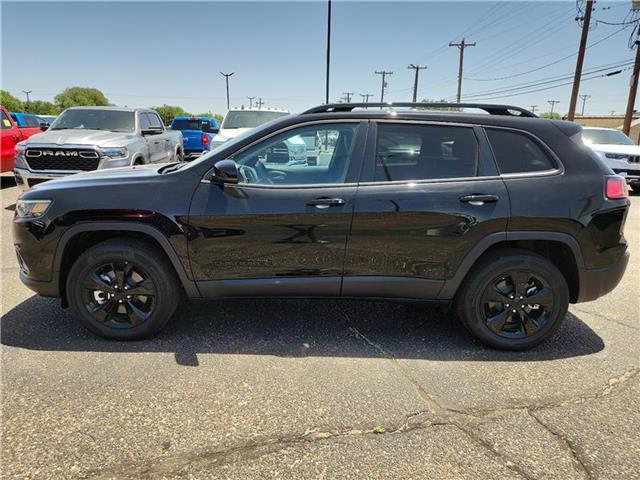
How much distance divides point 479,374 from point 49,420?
8.77 feet

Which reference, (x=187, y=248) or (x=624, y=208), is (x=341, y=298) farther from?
(x=624, y=208)

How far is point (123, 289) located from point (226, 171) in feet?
3.92

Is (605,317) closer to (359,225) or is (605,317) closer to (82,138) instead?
(359,225)

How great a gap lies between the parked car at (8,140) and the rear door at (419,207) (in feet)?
32.0

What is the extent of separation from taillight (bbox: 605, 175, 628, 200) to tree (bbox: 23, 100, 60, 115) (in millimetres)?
93688

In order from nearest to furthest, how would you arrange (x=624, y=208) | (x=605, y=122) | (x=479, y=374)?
(x=479, y=374)
(x=624, y=208)
(x=605, y=122)

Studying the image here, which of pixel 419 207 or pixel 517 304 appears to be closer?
pixel 419 207

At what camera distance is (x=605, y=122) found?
6494 centimetres

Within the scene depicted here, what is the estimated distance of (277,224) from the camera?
125 inches

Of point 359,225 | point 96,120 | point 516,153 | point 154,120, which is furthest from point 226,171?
point 154,120

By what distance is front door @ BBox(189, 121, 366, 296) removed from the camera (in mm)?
3170

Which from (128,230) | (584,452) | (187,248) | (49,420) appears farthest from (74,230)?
(584,452)

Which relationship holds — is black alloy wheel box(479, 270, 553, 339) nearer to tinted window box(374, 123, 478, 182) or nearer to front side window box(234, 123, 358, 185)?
tinted window box(374, 123, 478, 182)

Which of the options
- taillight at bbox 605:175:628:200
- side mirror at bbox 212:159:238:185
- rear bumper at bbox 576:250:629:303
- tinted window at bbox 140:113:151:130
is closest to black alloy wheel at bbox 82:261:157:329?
side mirror at bbox 212:159:238:185
